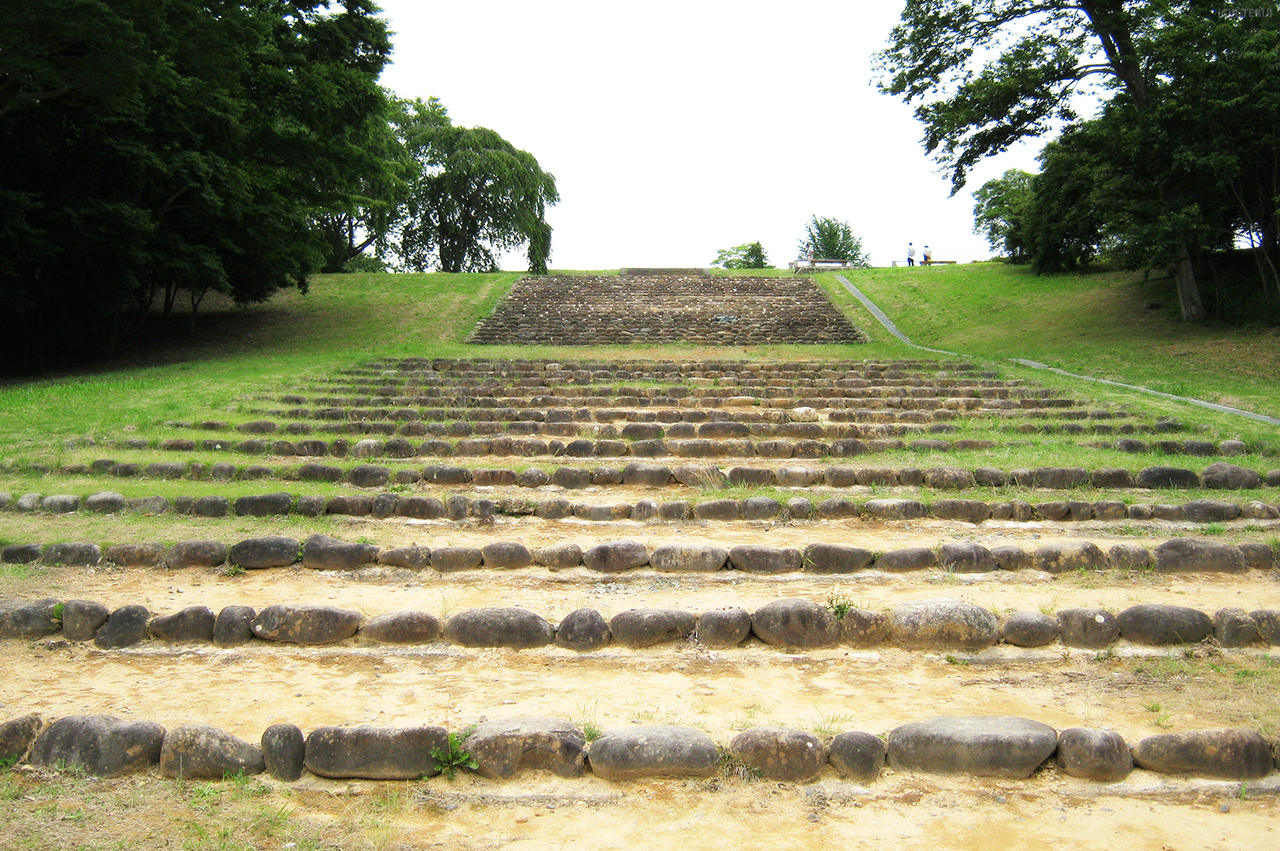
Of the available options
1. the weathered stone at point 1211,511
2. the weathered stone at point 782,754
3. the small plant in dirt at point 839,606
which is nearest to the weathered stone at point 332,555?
the small plant in dirt at point 839,606

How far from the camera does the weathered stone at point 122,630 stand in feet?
16.6

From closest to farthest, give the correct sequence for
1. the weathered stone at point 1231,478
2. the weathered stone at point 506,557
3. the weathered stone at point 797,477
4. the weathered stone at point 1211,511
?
1. the weathered stone at point 506,557
2. the weathered stone at point 1211,511
3. the weathered stone at point 1231,478
4. the weathered stone at point 797,477

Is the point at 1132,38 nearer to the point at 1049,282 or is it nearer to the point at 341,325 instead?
the point at 1049,282

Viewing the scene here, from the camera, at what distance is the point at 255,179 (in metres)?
20.6

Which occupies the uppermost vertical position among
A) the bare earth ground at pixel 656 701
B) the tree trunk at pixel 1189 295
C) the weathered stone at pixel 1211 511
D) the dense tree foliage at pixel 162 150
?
the dense tree foliage at pixel 162 150

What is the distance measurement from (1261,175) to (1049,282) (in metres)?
9.18

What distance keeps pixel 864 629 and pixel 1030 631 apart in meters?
0.92

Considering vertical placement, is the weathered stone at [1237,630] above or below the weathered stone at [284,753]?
above

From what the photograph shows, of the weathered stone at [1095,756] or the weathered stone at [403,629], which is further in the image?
the weathered stone at [403,629]

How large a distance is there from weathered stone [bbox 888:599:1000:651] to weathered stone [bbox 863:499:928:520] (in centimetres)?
296

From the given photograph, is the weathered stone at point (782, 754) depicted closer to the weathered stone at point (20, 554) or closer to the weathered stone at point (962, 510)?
the weathered stone at point (962, 510)

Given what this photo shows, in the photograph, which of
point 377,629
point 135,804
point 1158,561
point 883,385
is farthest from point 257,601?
point 883,385

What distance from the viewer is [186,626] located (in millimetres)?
5102

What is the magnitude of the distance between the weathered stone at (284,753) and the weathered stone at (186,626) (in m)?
1.81
